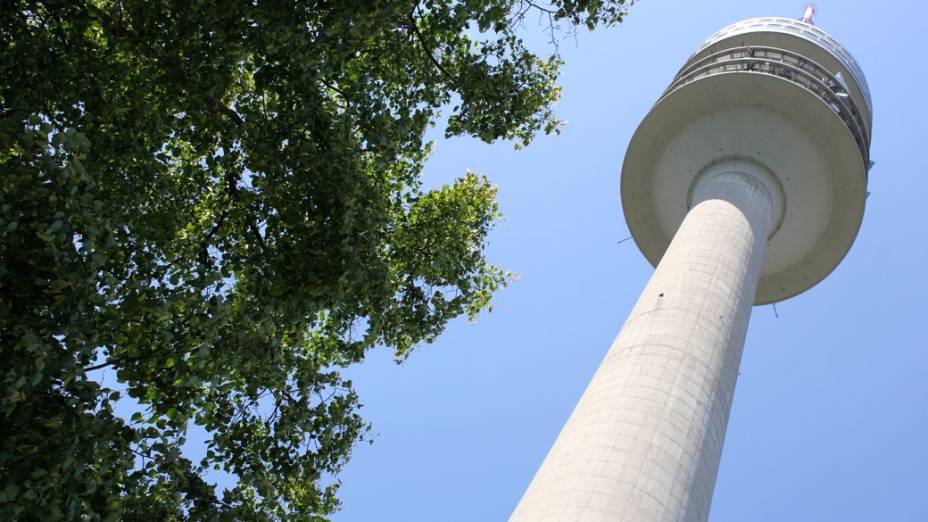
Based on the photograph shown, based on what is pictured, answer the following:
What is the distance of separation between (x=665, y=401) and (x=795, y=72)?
1538 centimetres

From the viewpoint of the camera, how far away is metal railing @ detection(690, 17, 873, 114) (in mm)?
27578

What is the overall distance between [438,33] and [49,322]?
659 cm

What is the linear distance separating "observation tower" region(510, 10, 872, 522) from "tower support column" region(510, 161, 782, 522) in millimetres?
28

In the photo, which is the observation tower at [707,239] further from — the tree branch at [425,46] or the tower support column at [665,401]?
the tree branch at [425,46]

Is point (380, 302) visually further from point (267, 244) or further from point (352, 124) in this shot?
point (352, 124)

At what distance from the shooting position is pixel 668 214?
2597 centimetres

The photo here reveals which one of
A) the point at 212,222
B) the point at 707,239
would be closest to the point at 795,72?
the point at 707,239

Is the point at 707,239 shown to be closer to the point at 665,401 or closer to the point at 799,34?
the point at 665,401

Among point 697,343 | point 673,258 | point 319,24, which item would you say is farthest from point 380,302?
point 673,258

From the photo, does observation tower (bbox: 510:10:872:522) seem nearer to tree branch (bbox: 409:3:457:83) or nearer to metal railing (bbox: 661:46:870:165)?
metal railing (bbox: 661:46:870:165)

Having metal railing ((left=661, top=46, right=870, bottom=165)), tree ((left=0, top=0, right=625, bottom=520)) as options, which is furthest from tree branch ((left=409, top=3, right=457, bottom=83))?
metal railing ((left=661, top=46, right=870, bottom=165))

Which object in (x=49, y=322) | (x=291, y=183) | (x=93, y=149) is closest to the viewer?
(x=49, y=322)

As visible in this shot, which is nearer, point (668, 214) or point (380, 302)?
point (380, 302)

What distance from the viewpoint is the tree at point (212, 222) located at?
7.09 metres
